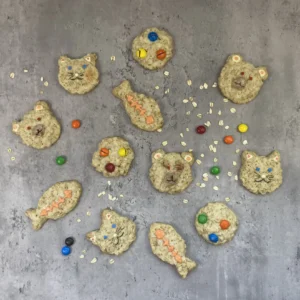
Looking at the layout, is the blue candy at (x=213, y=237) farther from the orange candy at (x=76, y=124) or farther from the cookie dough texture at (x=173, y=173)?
the orange candy at (x=76, y=124)

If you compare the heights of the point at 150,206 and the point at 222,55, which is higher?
the point at 222,55

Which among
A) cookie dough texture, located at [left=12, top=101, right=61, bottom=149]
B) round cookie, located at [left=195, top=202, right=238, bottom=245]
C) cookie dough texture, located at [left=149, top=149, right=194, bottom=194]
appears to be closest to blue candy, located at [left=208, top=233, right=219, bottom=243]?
round cookie, located at [left=195, top=202, right=238, bottom=245]

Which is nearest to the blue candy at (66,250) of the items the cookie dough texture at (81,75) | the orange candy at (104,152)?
the orange candy at (104,152)

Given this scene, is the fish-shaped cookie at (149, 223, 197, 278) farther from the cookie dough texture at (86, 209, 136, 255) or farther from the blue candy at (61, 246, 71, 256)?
the blue candy at (61, 246, 71, 256)

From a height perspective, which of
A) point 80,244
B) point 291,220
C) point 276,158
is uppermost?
point 276,158

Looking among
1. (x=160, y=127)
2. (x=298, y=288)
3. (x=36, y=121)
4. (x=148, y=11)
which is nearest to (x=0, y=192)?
(x=36, y=121)

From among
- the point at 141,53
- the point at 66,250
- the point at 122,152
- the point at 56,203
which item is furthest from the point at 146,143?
the point at 66,250

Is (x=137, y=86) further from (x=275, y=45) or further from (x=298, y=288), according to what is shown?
(x=298, y=288)

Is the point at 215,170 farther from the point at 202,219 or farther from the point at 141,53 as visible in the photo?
the point at 141,53
